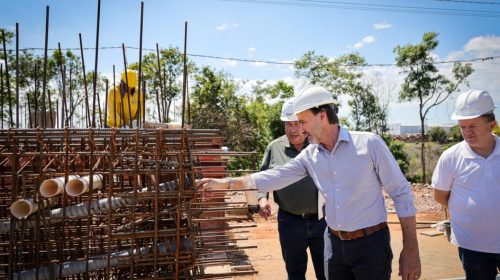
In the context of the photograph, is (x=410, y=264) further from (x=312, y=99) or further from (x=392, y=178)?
(x=312, y=99)

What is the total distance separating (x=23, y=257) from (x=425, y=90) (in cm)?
2077

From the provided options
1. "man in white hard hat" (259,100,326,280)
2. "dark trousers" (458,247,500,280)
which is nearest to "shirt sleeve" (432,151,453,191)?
"dark trousers" (458,247,500,280)

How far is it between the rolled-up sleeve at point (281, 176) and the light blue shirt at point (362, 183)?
458 millimetres

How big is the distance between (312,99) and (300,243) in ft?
5.15

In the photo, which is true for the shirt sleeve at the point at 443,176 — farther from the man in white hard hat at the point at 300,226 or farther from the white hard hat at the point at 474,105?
the man in white hard hat at the point at 300,226

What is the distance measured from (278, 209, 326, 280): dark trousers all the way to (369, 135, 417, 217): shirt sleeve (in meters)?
1.10

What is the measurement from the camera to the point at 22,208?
2.11m

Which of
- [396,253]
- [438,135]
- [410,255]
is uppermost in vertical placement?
[438,135]

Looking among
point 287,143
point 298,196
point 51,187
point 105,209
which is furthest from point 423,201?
point 51,187

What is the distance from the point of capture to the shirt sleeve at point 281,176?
298 cm

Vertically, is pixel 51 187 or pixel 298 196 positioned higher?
pixel 51 187

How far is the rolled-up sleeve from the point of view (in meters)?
2.98

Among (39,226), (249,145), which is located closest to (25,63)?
(249,145)

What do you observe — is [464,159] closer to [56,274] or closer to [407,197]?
[407,197]
